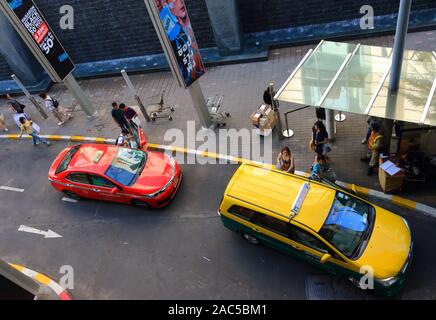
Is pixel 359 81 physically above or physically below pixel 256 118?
above

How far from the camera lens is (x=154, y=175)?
10859 mm

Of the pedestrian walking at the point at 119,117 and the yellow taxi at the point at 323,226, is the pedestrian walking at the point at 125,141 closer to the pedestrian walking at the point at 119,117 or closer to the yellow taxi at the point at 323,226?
the pedestrian walking at the point at 119,117

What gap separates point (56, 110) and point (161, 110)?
4437 mm

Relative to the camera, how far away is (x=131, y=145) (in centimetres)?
1247

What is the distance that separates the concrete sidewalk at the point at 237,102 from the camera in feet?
37.5

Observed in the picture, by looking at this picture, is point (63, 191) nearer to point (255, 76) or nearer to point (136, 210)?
point (136, 210)

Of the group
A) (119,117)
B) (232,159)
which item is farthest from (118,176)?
(232,159)

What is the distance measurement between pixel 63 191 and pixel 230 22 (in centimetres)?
917

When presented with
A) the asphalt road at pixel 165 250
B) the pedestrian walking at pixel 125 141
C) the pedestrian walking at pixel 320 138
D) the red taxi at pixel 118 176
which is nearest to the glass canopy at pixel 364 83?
the pedestrian walking at pixel 320 138

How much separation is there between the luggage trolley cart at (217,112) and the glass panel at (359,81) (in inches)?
183

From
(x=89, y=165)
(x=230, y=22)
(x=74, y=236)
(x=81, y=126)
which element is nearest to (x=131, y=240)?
(x=74, y=236)

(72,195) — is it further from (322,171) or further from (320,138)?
(320,138)

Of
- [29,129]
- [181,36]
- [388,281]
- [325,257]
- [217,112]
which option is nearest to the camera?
[388,281]

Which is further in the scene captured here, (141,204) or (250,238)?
(141,204)
